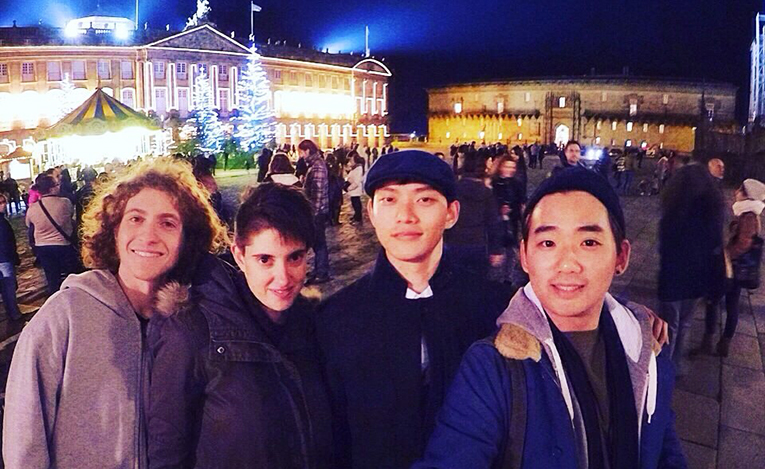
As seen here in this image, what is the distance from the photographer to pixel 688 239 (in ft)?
16.2

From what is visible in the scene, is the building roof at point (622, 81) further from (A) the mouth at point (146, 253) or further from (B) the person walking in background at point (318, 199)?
(A) the mouth at point (146, 253)

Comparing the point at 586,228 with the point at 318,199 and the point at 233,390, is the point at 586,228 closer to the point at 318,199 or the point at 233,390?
the point at 233,390

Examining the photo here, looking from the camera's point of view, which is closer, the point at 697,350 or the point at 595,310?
the point at 595,310

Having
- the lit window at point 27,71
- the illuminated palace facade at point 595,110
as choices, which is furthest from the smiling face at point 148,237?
the illuminated palace facade at point 595,110

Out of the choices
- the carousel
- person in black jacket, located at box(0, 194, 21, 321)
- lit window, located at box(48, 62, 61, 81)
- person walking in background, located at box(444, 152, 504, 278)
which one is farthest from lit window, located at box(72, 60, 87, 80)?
person walking in background, located at box(444, 152, 504, 278)

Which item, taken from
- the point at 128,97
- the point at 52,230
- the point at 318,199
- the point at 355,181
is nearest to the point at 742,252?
the point at 318,199

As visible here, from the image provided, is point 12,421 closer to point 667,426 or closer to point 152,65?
point 667,426

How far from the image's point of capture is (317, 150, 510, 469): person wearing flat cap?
193cm

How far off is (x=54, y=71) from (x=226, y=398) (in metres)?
54.8

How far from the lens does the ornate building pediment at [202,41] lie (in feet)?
171

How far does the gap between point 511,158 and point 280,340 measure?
538 centimetres

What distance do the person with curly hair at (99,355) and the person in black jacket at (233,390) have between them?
0.22m

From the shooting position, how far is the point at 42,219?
289 inches

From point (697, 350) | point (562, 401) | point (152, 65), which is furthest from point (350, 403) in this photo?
point (152, 65)
